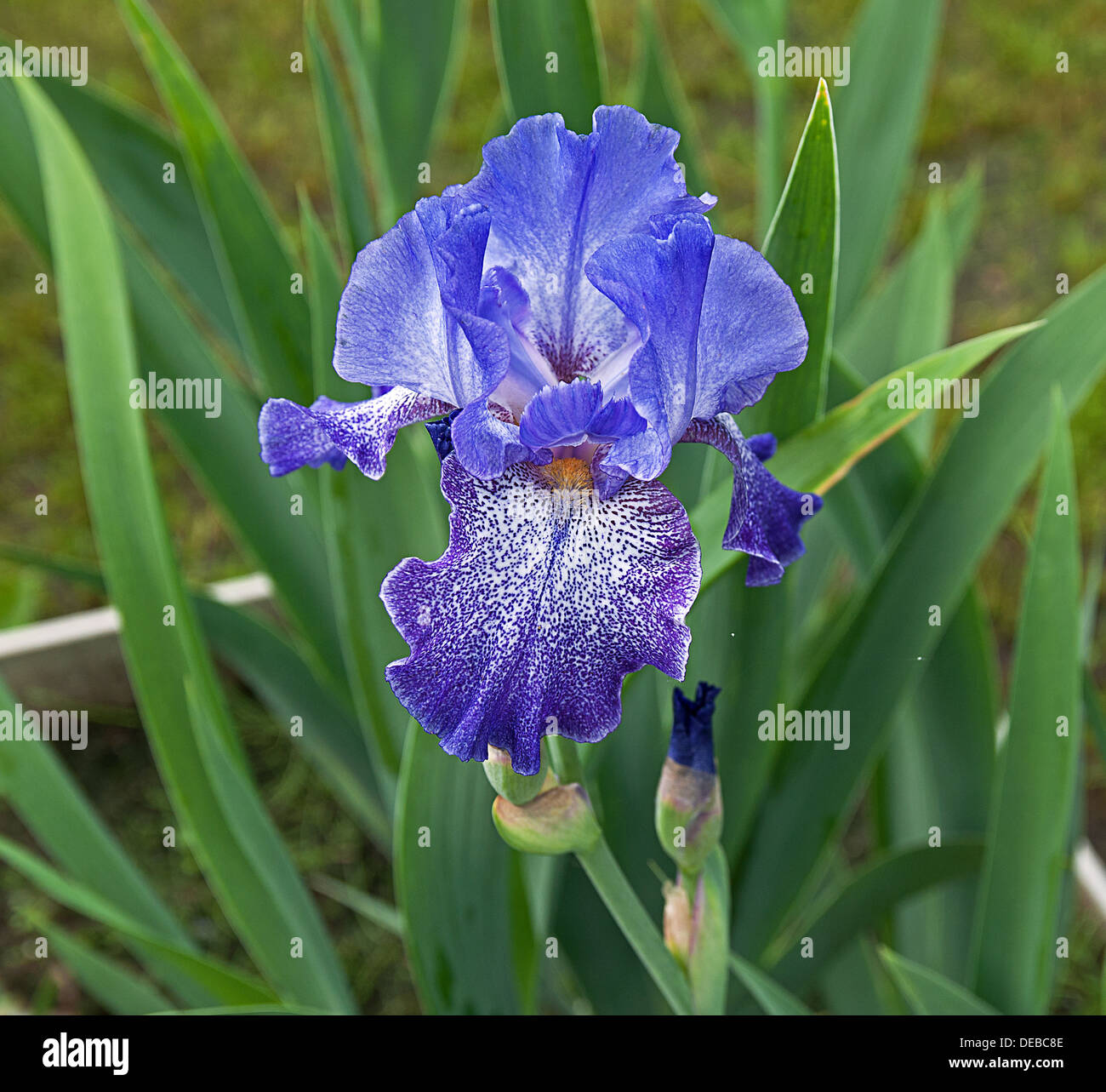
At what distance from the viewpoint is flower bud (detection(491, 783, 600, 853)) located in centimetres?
59

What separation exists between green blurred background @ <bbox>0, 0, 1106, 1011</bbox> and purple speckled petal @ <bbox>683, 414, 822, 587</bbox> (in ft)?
2.98

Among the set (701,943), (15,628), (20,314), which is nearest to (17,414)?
(20,314)

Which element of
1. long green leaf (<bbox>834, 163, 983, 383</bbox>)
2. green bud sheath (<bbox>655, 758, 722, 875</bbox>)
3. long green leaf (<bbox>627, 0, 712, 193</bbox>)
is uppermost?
long green leaf (<bbox>627, 0, 712, 193</bbox>)

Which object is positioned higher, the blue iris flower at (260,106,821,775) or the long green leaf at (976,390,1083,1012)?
the blue iris flower at (260,106,821,775)

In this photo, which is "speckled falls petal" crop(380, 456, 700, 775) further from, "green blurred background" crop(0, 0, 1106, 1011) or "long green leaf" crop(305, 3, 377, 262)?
"green blurred background" crop(0, 0, 1106, 1011)

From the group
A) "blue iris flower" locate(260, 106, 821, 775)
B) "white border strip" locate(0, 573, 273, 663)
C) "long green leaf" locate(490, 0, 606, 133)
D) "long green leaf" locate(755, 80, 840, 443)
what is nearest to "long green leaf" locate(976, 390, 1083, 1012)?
"long green leaf" locate(755, 80, 840, 443)

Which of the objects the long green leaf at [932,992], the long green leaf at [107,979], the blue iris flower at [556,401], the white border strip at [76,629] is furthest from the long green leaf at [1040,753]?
the white border strip at [76,629]

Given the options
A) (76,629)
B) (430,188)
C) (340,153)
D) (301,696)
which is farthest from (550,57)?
(76,629)

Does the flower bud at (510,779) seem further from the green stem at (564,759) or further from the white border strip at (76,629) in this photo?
the white border strip at (76,629)

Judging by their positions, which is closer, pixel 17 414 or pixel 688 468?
pixel 688 468

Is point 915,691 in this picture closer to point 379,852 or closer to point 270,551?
point 270,551

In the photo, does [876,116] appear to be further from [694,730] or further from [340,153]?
[694,730]

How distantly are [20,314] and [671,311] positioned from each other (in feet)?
6.28

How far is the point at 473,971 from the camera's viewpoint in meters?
0.86
